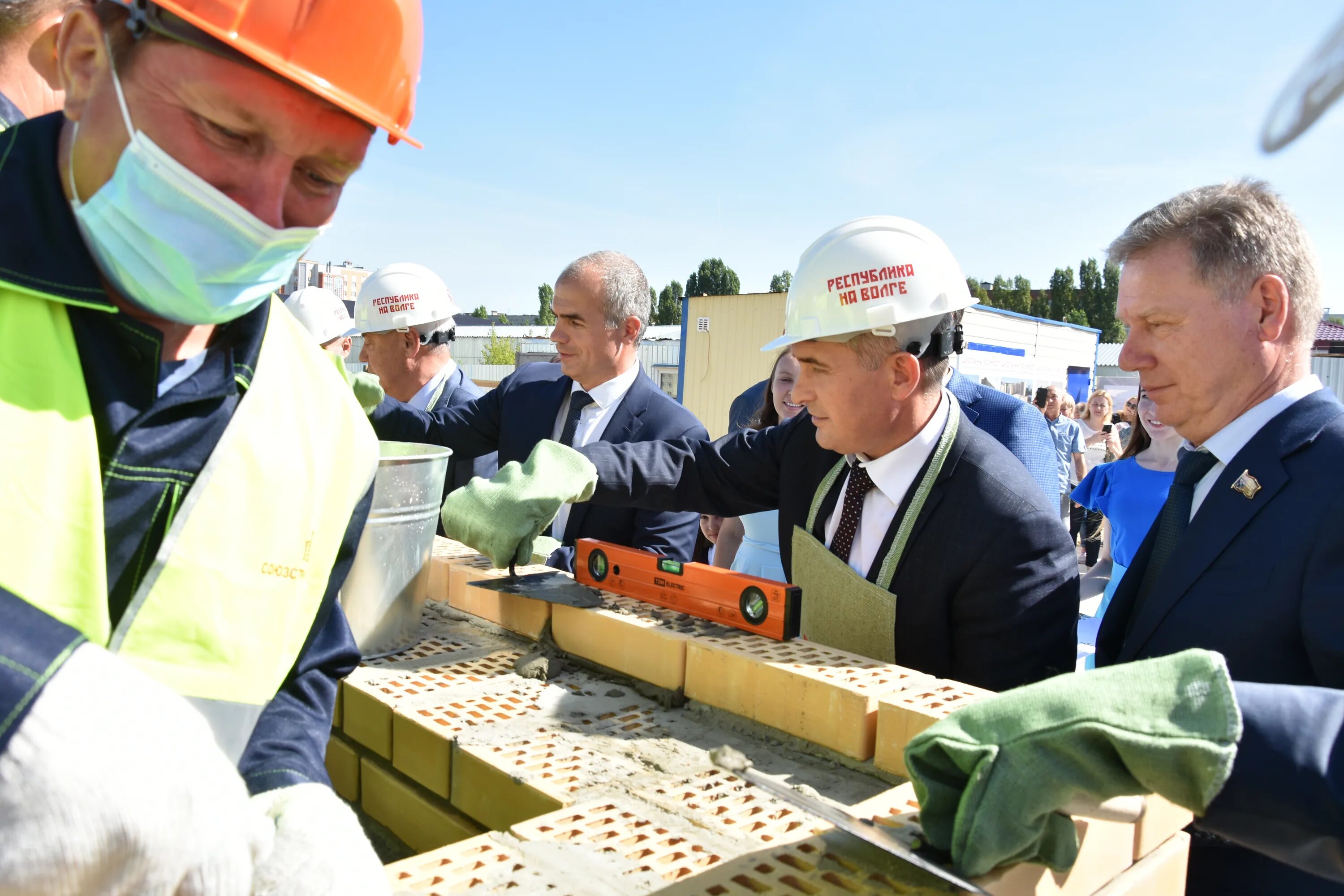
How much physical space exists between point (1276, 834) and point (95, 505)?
5.16ft

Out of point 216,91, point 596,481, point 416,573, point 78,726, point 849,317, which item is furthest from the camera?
point 596,481

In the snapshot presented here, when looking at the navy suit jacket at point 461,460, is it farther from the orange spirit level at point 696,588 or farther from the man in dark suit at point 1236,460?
the man in dark suit at point 1236,460

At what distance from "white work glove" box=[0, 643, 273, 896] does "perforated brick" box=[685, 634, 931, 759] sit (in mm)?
1134

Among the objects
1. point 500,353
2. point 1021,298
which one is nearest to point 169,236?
point 500,353

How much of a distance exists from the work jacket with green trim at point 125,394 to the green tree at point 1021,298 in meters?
56.9

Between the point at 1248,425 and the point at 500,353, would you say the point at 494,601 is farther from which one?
the point at 500,353

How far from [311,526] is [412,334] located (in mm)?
4279

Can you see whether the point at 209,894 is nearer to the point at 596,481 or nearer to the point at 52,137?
the point at 52,137

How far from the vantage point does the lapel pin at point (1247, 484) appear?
1.91m

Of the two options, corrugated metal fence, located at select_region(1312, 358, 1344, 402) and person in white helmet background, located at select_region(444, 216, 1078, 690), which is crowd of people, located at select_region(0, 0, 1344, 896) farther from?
corrugated metal fence, located at select_region(1312, 358, 1344, 402)

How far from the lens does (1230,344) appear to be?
2.11 metres

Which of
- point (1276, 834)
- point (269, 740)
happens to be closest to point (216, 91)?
point (269, 740)

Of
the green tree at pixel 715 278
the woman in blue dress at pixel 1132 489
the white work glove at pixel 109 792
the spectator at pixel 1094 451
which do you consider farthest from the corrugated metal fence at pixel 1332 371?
the green tree at pixel 715 278

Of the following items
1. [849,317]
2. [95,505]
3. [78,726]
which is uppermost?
[849,317]
